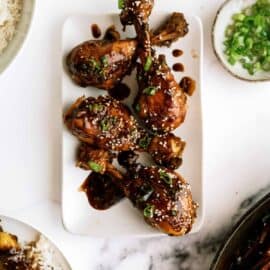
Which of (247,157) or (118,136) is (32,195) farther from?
(247,157)

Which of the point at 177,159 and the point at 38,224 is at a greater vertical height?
the point at 177,159

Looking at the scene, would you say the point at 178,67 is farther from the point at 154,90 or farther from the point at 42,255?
the point at 42,255

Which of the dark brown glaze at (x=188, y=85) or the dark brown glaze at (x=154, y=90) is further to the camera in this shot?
the dark brown glaze at (x=188, y=85)

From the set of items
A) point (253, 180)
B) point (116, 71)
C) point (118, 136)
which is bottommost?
point (253, 180)

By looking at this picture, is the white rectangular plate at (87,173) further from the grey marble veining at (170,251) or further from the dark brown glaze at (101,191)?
the grey marble veining at (170,251)

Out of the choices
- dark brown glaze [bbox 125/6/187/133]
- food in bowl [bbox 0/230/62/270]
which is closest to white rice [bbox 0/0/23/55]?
dark brown glaze [bbox 125/6/187/133]

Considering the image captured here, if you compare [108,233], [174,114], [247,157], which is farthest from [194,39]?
[108,233]

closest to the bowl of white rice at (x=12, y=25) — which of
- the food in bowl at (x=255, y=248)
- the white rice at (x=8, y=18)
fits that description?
the white rice at (x=8, y=18)
